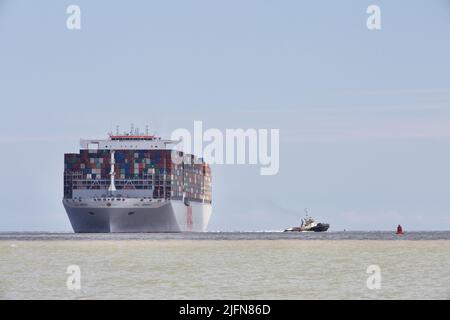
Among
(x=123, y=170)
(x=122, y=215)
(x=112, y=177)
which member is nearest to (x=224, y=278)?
(x=122, y=215)

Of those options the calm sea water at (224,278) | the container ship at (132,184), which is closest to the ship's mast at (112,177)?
the container ship at (132,184)

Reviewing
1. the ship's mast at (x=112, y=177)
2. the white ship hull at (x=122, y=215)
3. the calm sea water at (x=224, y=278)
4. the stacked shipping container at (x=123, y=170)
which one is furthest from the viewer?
the stacked shipping container at (x=123, y=170)

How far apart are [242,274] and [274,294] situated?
11.6m

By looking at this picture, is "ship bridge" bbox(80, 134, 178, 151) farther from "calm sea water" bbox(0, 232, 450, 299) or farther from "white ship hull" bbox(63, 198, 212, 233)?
"calm sea water" bbox(0, 232, 450, 299)

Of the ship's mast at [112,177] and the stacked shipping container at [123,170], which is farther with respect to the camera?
the stacked shipping container at [123,170]

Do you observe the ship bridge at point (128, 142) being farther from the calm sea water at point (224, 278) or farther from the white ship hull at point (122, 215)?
the calm sea water at point (224, 278)

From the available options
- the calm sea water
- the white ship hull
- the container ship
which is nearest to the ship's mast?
the container ship

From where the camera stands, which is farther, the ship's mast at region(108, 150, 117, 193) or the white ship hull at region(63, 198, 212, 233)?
the ship's mast at region(108, 150, 117, 193)

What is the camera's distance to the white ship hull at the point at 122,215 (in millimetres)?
171500

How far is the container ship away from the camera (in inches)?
6885

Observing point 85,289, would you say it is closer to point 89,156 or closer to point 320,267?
point 320,267

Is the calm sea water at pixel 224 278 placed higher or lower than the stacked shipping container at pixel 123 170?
lower
